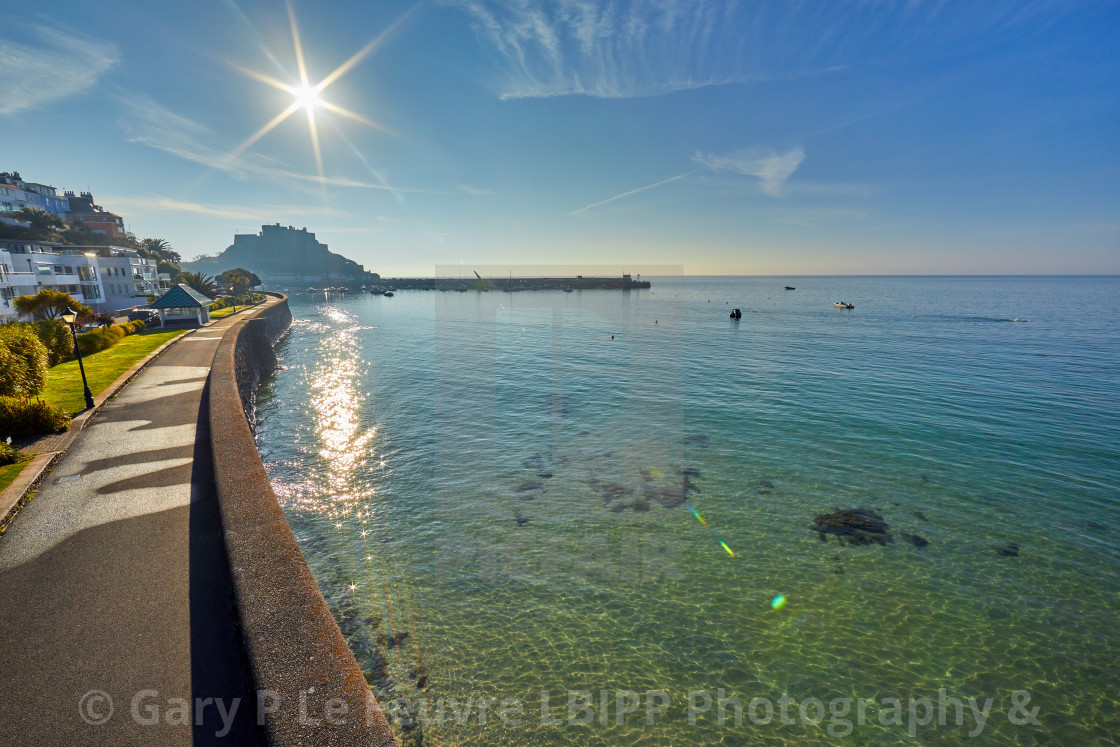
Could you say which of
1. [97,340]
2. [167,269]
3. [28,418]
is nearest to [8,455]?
[28,418]

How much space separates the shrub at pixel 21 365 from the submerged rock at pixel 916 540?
104ft

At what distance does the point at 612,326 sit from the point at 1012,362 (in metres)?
48.4

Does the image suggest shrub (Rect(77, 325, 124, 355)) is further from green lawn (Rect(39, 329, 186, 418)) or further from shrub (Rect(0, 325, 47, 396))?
shrub (Rect(0, 325, 47, 396))

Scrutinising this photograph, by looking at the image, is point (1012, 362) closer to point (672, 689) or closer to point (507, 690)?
point (672, 689)

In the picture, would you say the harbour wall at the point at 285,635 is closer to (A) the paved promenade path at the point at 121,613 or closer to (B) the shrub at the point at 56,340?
(A) the paved promenade path at the point at 121,613

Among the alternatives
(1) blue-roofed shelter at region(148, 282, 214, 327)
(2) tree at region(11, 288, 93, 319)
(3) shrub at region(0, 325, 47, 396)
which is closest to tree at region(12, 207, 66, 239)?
(2) tree at region(11, 288, 93, 319)

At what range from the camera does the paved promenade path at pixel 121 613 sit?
18.5ft

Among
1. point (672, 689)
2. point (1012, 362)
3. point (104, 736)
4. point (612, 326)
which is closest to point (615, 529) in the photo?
point (672, 689)

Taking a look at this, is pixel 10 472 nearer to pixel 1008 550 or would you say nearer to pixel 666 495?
pixel 666 495

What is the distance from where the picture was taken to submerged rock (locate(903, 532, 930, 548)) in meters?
14.5

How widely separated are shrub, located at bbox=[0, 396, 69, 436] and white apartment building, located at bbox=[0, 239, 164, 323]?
44514 mm

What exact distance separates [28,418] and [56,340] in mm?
18458

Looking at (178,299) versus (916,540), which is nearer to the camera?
(916,540)

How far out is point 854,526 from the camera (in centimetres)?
1540
